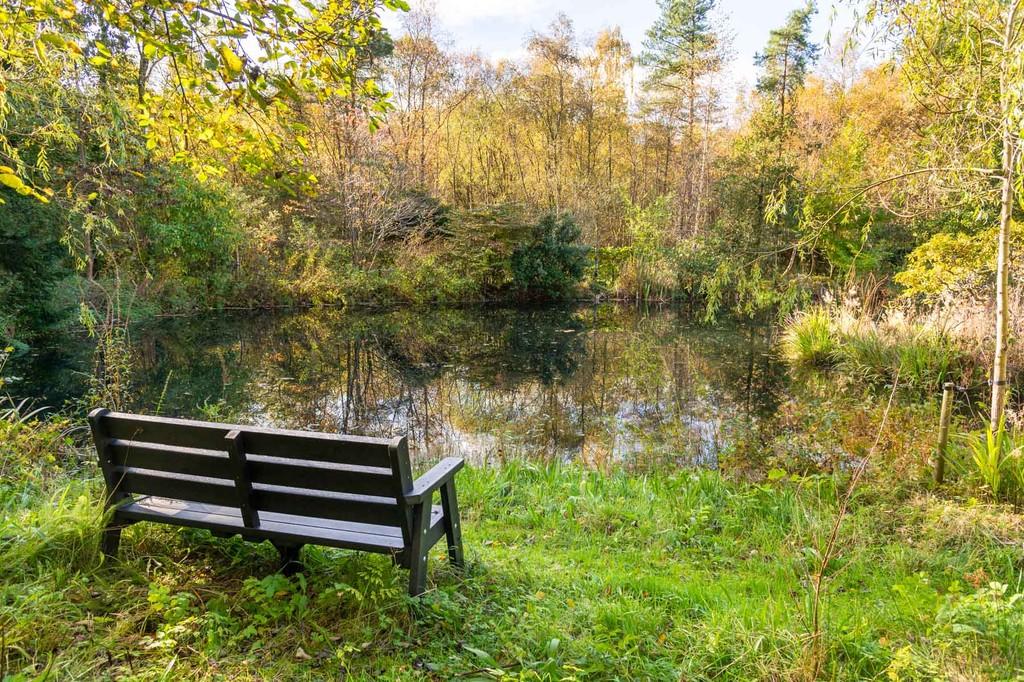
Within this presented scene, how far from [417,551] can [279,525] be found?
62cm

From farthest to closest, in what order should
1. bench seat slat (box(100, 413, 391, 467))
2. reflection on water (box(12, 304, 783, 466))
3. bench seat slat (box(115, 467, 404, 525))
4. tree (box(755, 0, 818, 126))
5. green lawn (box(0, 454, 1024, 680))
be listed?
tree (box(755, 0, 818, 126)), reflection on water (box(12, 304, 783, 466)), bench seat slat (box(115, 467, 404, 525)), bench seat slat (box(100, 413, 391, 467)), green lawn (box(0, 454, 1024, 680))

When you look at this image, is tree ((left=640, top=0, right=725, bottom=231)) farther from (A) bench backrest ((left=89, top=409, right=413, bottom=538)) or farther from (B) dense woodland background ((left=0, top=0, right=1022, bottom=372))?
(A) bench backrest ((left=89, top=409, right=413, bottom=538))

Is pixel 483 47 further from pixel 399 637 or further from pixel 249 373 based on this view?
pixel 399 637

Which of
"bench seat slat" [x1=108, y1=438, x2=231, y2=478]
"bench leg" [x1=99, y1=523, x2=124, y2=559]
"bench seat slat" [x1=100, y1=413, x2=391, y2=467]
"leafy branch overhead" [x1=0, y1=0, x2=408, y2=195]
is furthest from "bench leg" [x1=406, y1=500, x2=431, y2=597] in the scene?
"leafy branch overhead" [x1=0, y1=0, x2=408, y2=195]

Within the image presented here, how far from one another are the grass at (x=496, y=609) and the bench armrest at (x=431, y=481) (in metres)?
0.37

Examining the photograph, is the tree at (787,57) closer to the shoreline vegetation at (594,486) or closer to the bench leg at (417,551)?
the shoreline vegetation at (594,486)

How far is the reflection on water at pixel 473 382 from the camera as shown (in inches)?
279

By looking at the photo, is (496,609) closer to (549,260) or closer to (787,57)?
(549,260)

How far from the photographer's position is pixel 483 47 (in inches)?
985

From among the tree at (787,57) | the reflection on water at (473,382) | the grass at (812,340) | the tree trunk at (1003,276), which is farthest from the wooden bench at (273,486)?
the tree at (787,57)

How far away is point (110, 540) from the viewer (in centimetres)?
273

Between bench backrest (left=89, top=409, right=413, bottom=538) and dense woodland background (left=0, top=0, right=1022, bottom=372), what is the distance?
1170 mm

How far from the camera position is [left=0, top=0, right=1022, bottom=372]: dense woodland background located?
413cm

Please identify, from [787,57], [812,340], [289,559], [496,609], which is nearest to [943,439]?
[496,609]
